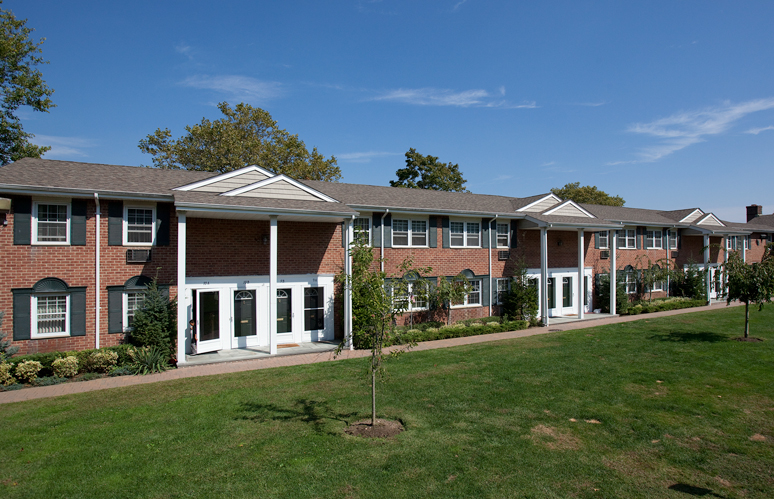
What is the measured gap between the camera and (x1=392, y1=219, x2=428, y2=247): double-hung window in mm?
18375

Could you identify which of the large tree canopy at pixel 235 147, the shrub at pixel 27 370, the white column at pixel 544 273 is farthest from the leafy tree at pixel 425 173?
the shrub at pixel 27 370

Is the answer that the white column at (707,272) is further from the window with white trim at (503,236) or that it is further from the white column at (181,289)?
the white column at (181,289)

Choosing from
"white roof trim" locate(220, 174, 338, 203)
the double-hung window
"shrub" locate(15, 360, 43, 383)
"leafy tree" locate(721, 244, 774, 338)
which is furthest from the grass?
the double-hung window

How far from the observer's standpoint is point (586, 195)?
5153 centimetres

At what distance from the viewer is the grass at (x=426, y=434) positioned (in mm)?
5879

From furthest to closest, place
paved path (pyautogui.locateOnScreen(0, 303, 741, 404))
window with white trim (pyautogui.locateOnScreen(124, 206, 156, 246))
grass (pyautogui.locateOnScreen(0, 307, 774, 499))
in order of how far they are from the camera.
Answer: window with white trim (pyautogui.locateOnScreen(124, 206, 156, 246))
paved path (pyautogui.locateOnScreen(0, 303, 741, 404))
grass (pyautogui.locateOnScreen(0, 307, 774, 499))

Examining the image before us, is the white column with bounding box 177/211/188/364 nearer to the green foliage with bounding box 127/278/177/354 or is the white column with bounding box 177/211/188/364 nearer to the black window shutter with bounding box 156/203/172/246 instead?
the green foliage with bounding box 127/278/177/354

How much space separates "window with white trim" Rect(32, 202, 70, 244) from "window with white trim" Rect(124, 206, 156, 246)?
1.58 meters

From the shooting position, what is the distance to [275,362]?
1368 cm

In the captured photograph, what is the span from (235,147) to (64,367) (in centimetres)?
2199

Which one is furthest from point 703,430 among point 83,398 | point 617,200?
point 617,200

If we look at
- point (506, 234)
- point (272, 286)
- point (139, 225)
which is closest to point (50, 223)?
point (139, 225)

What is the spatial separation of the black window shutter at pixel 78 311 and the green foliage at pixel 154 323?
4.37ft

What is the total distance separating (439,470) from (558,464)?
70.8 inches
